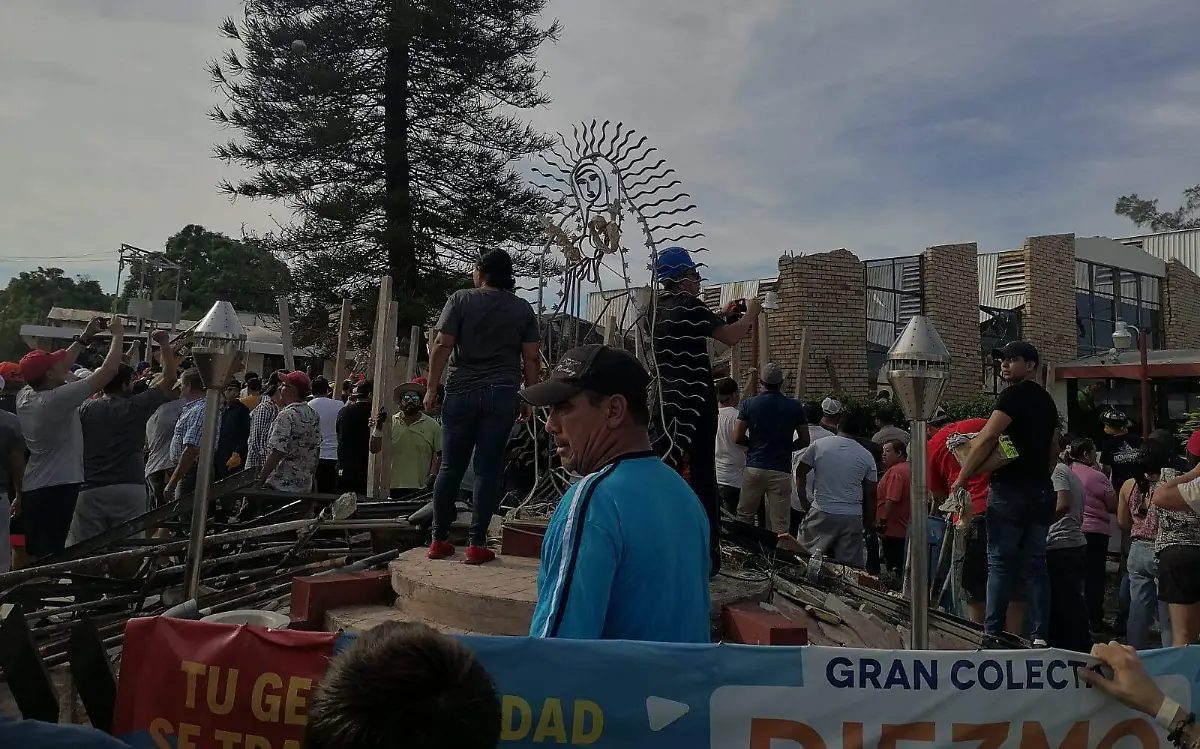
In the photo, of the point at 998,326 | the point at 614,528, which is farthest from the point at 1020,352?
the point at 998,326

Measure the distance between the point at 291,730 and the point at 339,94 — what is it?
17455 mm

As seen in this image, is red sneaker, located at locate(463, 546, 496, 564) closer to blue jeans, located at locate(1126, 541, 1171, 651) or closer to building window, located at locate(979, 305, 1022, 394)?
blue jeans, located at locate(1126, 541, 1171, 651)

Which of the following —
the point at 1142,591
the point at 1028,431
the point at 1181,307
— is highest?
the point at 1181,307

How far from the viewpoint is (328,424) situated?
9242 mm

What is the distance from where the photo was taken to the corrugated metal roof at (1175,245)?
2562cm

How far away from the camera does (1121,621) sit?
761 cm

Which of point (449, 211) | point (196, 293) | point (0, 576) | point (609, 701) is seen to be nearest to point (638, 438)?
point (609, 701)

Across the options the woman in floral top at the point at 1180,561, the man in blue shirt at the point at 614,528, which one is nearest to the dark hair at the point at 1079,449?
the woman in floral top at the point at 1180,561

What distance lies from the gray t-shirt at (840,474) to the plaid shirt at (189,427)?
5.72m

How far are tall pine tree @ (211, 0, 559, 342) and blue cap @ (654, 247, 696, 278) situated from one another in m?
12.8

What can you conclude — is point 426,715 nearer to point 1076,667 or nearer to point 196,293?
point 1076,667

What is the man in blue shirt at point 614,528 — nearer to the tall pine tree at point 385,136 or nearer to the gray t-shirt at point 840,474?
the gray t-shirt at point 840,474

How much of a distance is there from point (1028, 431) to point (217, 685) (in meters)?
4.90

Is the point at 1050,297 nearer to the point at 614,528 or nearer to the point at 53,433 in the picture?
the point at 53,433
